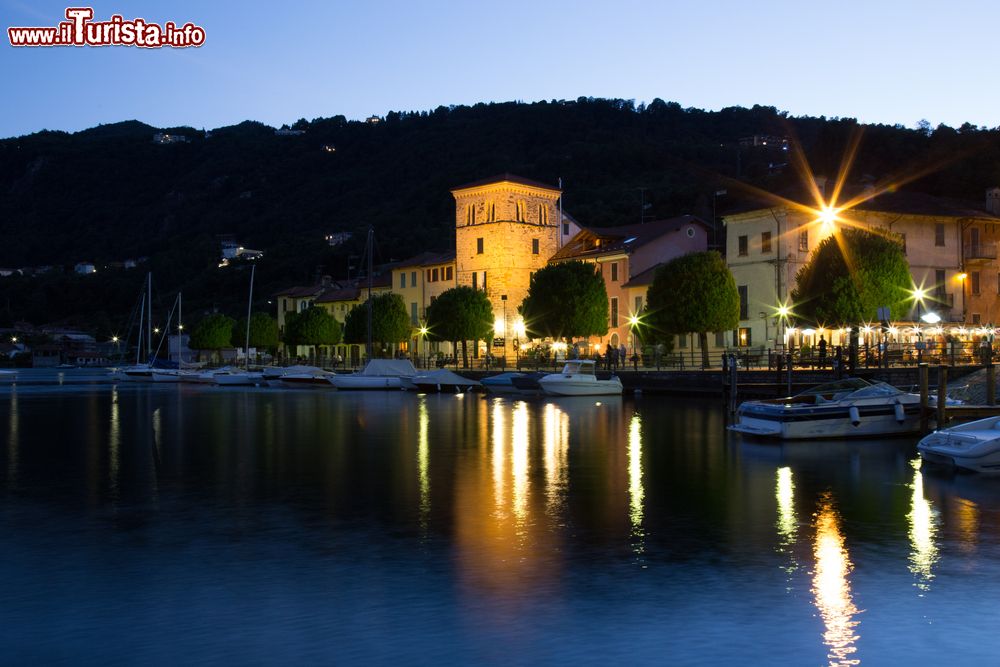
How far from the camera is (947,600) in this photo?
453 inches

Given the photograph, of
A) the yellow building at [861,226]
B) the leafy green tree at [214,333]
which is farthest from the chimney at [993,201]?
the leafy green tree at [214,333]

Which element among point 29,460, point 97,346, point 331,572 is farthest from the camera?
point 97,346

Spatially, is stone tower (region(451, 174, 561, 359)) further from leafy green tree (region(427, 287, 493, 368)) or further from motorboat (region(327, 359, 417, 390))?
motorboat (region(327, 359, 417, 390))

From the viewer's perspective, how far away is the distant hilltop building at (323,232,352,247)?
17862 centimetres

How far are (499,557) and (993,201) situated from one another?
66.7m

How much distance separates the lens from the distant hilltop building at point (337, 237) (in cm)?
17862

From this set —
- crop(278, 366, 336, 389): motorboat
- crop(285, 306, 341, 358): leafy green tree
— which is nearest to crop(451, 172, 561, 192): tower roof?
crop(285, 306, 341, 358): leafy green tree

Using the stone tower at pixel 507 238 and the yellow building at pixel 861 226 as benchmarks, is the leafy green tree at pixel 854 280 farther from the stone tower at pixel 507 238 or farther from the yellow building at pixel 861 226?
the stone tower at pixel 507 238

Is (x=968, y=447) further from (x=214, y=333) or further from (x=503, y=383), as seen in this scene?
(x=214, y=333)

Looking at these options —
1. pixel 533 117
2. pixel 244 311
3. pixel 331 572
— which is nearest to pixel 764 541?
pixel 331 572

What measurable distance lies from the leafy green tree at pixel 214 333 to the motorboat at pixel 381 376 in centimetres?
6074

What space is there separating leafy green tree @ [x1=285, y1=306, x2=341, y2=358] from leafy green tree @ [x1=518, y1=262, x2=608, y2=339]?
3822cm

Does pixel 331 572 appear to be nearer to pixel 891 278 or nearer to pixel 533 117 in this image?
pixel 891 278

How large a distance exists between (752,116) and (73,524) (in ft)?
→ 627
